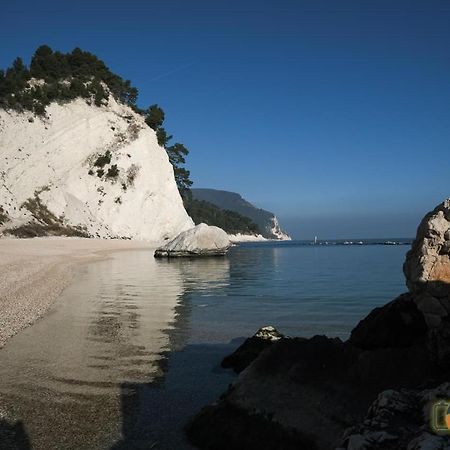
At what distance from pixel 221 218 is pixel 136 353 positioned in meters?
151

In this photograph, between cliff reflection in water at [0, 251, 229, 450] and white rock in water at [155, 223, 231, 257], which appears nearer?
cliff reflection in water at [0, 251, 229, 450]

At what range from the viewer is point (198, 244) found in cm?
4091

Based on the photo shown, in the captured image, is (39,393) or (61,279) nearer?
(39,393)

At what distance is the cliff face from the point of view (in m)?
54.5

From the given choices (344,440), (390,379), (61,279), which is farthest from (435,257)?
(61,279)

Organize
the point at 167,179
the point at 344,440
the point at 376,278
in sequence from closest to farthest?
1. the point at 344,440
2. the point at 376,278
3. the point at 167,179

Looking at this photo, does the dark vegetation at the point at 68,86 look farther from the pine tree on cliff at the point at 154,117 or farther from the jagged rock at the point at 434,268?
the jagged rock at the point at 434,268

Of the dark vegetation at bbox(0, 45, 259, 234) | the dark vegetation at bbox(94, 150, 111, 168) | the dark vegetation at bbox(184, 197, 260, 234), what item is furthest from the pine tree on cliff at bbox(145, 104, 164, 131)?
the dark vegetation at bbox(184, 197, 260, 234)

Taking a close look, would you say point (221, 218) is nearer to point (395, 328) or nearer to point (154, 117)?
point (154, 117)

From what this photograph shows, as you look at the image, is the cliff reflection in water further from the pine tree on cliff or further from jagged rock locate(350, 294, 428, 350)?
the pine tree on cliff

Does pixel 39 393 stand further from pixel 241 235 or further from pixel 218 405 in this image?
pixel 241 235

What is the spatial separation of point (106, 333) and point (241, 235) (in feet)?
533

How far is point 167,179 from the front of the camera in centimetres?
6906

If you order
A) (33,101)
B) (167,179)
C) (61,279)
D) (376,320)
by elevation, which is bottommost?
(61,279)
